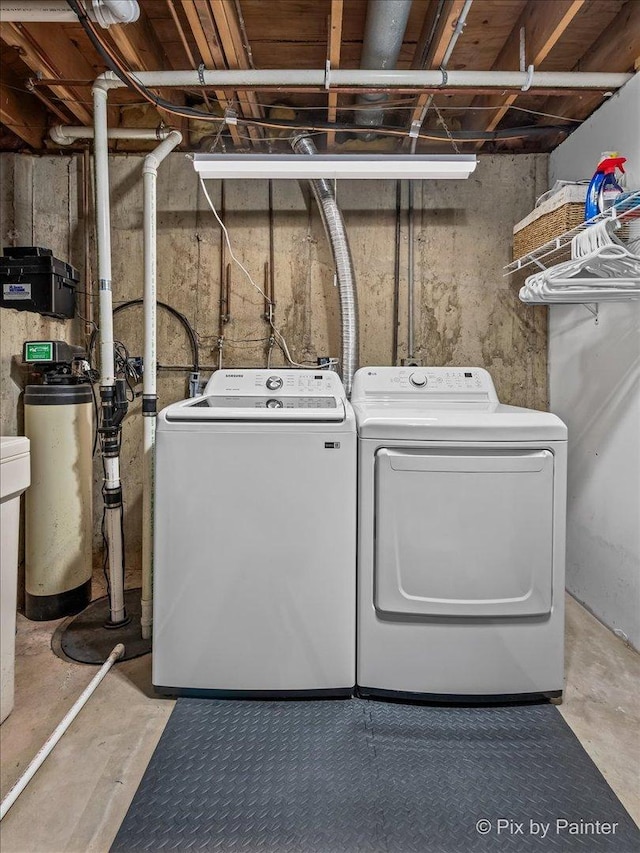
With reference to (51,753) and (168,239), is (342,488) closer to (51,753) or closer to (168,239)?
(51,753)

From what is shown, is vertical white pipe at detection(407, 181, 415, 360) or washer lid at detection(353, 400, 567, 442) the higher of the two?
vertical white pipe at detection(407, 181, 415, 360)

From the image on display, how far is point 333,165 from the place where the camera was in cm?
181

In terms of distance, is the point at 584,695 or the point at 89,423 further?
the point at 89,423

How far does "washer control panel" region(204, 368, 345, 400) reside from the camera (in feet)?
6.77

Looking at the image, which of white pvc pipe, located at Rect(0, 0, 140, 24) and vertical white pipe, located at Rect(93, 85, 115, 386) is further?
vertical white pipe, located at Rect(93, 85, 115, 386)

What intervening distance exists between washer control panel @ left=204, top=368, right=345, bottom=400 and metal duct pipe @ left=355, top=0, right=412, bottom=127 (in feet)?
4.29

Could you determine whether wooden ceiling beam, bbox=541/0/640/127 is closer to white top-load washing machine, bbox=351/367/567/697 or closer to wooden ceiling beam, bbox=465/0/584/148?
wooden ceiling beam, bbox=465/0/584/148

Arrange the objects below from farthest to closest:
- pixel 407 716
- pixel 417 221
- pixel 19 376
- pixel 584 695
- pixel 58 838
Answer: pixel 417 221 < pixel 19 376 < pixel 584 695 < pixel 407 716 < pixel 58 838

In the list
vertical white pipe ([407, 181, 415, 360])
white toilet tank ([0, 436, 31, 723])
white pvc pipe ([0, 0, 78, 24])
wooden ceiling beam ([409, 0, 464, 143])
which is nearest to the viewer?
white toilet tank ([0, 436, 31, 723])

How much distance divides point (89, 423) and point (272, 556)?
1.28 m

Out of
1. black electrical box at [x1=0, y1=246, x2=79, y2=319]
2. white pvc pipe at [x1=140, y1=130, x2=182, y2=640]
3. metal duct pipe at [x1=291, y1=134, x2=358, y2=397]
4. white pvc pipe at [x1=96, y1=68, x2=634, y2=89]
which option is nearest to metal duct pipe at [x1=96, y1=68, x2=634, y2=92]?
white pvc pipe at [x1=96, y1=68, x2=634, y2=89]

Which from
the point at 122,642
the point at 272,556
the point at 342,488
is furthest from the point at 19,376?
the point at 342,488

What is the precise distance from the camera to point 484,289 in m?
2.56

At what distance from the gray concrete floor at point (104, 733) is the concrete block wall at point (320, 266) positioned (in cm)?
109
